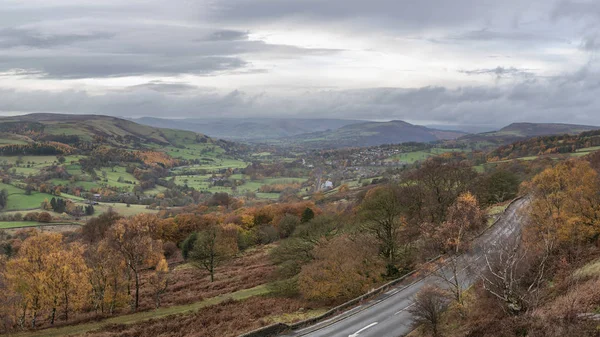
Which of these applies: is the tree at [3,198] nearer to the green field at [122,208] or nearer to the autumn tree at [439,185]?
the green field at [122,208]

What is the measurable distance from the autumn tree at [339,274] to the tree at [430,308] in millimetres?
12805

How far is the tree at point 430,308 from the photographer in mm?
24812

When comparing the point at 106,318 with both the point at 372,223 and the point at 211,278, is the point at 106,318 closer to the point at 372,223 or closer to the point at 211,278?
the point at 211,278

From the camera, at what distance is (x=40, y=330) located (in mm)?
41875

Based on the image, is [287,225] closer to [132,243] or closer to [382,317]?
[132,243]

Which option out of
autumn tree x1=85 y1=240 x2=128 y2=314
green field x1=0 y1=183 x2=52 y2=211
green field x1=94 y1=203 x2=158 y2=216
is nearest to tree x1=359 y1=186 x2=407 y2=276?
autumn tree x1=85 y1=240 x2=128 y2=314

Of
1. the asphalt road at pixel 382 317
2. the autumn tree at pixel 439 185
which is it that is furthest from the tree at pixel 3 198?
the asphalt road at pixel 382 317

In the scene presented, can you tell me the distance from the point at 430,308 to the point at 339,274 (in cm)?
1506

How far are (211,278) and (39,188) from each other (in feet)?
560

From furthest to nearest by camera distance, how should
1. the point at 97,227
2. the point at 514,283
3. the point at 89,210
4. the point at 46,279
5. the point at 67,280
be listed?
the point at 89,210 < the point at 97,227 < the point at 67,280 < the point at 46,279 < the point at 514,283

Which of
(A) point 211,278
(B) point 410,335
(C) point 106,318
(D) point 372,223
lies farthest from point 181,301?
(B) point 410,335

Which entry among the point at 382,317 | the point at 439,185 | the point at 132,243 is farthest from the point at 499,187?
the point at 132,243

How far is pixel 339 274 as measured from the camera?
1540 inches

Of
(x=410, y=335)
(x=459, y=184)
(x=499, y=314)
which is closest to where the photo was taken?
(x=499, y=314)
